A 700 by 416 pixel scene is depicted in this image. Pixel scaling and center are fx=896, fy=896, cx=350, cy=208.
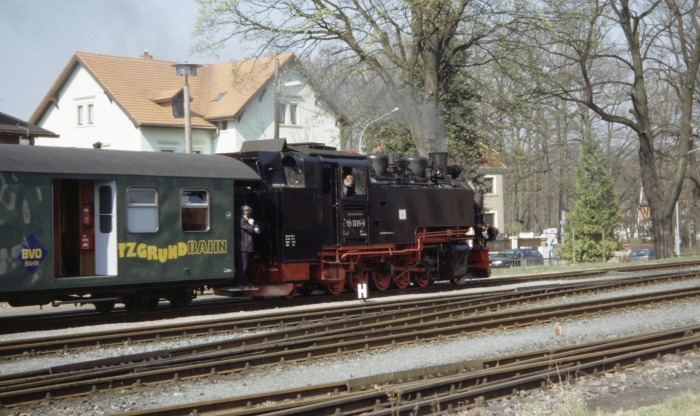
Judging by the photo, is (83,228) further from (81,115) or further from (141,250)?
(81,115)

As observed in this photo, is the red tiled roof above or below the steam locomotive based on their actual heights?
above

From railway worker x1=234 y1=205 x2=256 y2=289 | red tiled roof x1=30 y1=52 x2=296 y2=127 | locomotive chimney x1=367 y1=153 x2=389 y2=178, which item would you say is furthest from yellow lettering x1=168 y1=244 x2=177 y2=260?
red tiled roof x1=30 y1=52 x2=296 y2=127

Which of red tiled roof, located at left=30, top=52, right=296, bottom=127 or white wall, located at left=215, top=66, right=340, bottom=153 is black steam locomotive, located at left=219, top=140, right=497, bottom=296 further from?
white wall, located at left=215, top=66, right=340, bottom=153

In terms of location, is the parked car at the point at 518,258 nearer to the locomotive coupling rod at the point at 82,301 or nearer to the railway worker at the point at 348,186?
the railway worker at the point at 348,186

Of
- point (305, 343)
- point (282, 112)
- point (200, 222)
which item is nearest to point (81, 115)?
point (282, 112)

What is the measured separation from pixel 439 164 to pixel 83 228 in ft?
33.5

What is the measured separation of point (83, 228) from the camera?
15617 millimetres

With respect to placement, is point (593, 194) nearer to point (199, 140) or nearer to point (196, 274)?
point (199, 140)

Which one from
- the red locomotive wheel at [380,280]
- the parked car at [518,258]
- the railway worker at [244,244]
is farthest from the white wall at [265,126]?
the railway worker at [244,244]

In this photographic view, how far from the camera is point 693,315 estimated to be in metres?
15.9

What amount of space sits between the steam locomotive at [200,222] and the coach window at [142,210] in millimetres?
19

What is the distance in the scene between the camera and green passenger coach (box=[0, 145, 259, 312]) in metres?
14.1

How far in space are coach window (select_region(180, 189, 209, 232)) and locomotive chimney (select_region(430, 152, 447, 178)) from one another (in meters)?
7.55

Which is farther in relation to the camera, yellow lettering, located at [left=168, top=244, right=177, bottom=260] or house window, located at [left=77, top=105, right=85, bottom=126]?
house window, located at [left=77, top=105, right=85, bottom=126]
